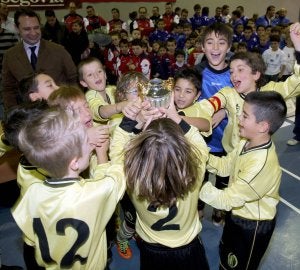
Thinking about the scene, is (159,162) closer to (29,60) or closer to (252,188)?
(252,188)

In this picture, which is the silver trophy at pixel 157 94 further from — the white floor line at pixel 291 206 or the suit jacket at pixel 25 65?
the white floor line at pixel 291 206

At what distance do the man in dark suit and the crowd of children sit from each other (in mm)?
1095

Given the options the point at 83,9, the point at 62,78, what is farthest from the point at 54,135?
the point at 83,9

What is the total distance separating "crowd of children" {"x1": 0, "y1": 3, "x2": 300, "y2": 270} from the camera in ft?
5.17

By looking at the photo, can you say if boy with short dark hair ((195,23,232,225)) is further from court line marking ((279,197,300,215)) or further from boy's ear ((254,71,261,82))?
court line marking ((279,197,300,215))

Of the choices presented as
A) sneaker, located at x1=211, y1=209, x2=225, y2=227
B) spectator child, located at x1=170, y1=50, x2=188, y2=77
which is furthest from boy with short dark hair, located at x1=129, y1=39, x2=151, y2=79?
sneaker, located at x1=211, y1=209, x2=225, y2=227

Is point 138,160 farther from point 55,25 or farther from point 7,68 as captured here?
point 55,25

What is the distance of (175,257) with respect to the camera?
→ 1987mm

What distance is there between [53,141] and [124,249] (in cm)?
201

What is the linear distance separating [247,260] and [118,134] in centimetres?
124

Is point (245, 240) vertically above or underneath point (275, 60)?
above

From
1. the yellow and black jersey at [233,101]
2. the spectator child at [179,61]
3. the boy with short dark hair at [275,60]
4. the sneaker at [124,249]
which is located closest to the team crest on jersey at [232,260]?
the yellow and black jersey at [233,101]

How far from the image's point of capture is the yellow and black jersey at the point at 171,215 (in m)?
1.83

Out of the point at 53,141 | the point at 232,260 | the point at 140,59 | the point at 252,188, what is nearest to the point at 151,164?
the point at 53,141
